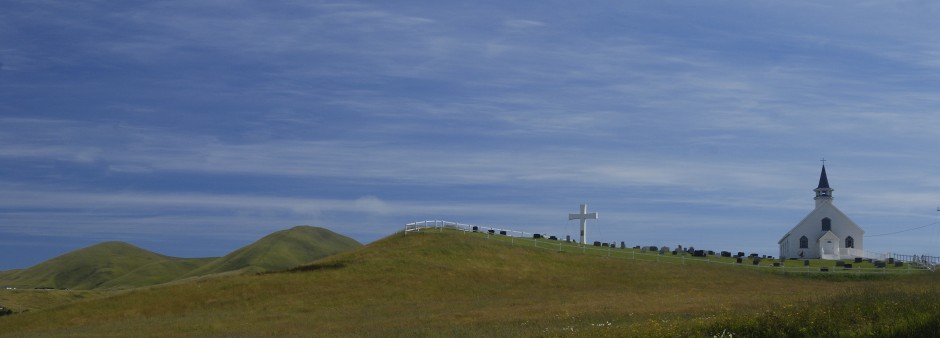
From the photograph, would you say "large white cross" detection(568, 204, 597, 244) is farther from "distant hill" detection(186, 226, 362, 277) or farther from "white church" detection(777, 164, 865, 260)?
"distant hill" detection(186, 226, 362, 277)

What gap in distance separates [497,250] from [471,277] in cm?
937

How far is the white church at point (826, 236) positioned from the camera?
96812 mm

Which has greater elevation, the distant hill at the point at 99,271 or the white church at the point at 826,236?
the white church at the point at 826,236

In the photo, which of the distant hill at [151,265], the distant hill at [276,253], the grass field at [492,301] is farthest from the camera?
the distant hill at [151,265]

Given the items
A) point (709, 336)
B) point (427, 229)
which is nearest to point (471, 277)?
point (427, 229)

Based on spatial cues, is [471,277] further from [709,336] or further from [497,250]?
[709,336]

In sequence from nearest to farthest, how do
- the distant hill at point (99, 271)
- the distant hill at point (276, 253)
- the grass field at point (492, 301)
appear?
the grass field at point (492, 301)
the distant hill at point (276, 253)
the distant hill at point (99, 271)

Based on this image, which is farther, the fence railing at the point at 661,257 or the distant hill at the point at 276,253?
the distant hill at the point at 276,253

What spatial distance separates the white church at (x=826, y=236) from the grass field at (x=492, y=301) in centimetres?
2617

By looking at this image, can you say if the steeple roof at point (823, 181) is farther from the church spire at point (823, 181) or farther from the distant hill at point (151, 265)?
the distant hill at point (151, 265)

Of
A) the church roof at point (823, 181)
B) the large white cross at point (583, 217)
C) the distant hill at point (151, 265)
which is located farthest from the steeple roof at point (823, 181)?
the distant hill at point (151, 265)

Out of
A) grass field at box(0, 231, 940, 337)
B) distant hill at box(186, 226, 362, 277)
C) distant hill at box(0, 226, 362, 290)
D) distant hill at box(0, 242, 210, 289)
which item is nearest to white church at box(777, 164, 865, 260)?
grass field at box(0, 231, 940, 337)

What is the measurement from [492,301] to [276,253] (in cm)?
12105

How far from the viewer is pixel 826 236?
9669 centimetres
